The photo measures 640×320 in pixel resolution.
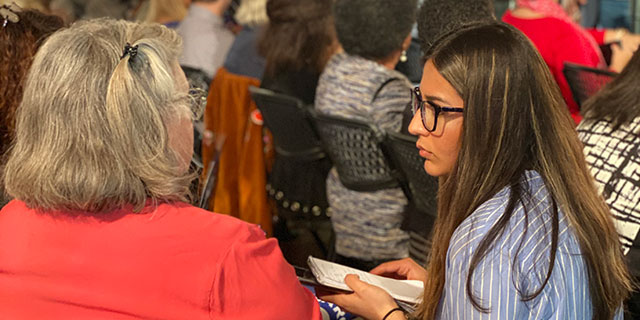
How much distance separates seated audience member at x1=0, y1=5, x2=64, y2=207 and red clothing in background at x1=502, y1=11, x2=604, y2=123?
213 centimetres

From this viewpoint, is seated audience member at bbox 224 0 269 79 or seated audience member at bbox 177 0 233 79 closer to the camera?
seated audience member at bbox 224 0 269 79

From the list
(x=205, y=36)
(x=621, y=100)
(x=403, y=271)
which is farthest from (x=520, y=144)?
(x=205, y=36)

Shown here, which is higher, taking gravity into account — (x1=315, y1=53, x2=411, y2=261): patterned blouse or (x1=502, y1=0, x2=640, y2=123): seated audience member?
(x1=502, y1=0, x2=640, y2=123): seated audience member

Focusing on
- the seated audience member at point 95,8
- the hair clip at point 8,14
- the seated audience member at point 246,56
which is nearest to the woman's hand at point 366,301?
the hair clip at point 8,14

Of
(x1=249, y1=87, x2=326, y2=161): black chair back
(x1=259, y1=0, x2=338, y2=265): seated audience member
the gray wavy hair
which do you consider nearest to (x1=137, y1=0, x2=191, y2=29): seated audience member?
(x1=259, y1=0, x2=338, y2=265): seated audience member

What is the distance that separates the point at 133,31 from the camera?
61.9 inches

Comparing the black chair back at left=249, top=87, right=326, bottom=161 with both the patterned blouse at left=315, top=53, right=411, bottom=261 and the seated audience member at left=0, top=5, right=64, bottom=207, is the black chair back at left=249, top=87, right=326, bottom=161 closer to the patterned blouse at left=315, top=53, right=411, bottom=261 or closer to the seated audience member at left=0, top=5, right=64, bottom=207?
the patterned blouse at left=315, top=53, right=411, bottom=261

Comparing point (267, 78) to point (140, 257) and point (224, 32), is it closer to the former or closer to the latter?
point (224, 32)

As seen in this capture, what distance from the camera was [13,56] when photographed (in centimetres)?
219

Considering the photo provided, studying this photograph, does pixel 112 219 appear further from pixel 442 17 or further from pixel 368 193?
pixel 368 193

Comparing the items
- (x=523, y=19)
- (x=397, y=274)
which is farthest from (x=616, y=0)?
(x=397, y=274)

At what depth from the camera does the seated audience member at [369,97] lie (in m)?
2.78

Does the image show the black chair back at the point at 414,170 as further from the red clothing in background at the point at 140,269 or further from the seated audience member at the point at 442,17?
the red clothing in background at the point at 140,269

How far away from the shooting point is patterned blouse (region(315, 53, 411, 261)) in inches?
109
